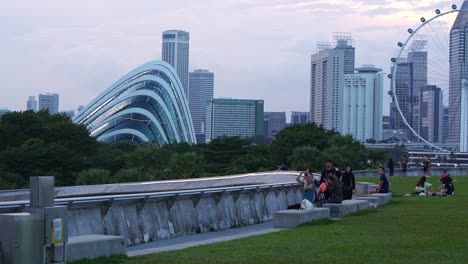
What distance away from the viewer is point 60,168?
2488 inches

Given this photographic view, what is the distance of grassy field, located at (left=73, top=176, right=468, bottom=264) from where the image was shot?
1176 cm

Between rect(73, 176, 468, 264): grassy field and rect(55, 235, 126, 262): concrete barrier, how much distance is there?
0.48 ft

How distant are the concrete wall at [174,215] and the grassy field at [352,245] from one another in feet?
7.65

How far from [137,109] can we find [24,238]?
104m

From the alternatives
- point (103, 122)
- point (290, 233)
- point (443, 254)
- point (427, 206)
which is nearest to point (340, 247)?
point (443, 254)

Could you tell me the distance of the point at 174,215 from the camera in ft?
58.8

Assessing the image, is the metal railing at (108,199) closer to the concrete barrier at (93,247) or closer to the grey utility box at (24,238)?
the concrete barrier at (93,247)

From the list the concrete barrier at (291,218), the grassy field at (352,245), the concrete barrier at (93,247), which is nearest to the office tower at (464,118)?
the grassy field at (352,245)

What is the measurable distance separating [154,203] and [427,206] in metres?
10.2

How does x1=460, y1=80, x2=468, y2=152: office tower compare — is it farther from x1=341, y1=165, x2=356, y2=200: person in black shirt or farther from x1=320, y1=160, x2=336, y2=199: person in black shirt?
x1=320, y1=160, x2=336, y2=199: person in black shirt

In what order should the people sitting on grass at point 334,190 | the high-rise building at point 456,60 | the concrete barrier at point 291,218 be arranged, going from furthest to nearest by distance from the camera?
1. the high-rise building at point 456,60
2. the people sitting on grass at point 334,190
3. the concrete barrier at point 291,218

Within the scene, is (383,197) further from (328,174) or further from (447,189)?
(447,189)

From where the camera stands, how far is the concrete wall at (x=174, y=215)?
15.1 m

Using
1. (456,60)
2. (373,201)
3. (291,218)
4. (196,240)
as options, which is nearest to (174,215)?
(196,240)
